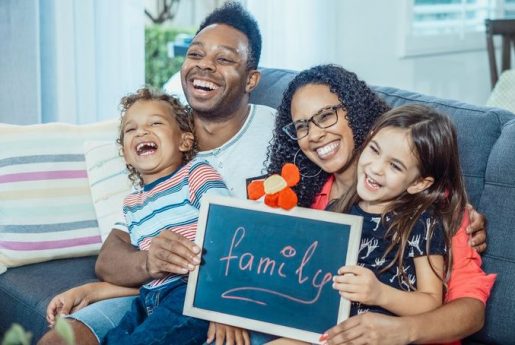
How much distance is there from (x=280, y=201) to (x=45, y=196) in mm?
900

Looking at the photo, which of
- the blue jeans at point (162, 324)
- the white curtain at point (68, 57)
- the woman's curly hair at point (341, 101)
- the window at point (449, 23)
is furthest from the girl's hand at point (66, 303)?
the window at point (449, 23)

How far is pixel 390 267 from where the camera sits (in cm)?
179

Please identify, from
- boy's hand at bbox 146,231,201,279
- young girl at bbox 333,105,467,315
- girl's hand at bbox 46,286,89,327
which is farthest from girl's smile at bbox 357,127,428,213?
girl's hand at bbox 46,286,89,327

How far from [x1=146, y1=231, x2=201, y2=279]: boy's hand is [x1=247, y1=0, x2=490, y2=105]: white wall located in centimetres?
203

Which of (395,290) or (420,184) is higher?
(420,184)

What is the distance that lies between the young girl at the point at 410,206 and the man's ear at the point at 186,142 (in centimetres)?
55

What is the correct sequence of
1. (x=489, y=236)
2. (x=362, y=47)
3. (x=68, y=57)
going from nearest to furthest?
1. (x=489, y=236)
2. (x=68, y=57)
3. (x=362, y=47)

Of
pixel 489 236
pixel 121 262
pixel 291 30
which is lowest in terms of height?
pixel 121 262

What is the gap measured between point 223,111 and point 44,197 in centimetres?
56

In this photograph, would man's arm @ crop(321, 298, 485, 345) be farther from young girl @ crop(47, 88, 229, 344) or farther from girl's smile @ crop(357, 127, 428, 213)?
young girl @ crop(47, 88, 229, 344)

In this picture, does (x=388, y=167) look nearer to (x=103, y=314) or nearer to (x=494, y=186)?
(x=494, y=186)

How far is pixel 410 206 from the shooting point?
1.80 m

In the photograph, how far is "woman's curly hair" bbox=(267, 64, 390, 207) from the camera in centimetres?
197

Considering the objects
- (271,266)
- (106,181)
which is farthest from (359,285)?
(106,181)
